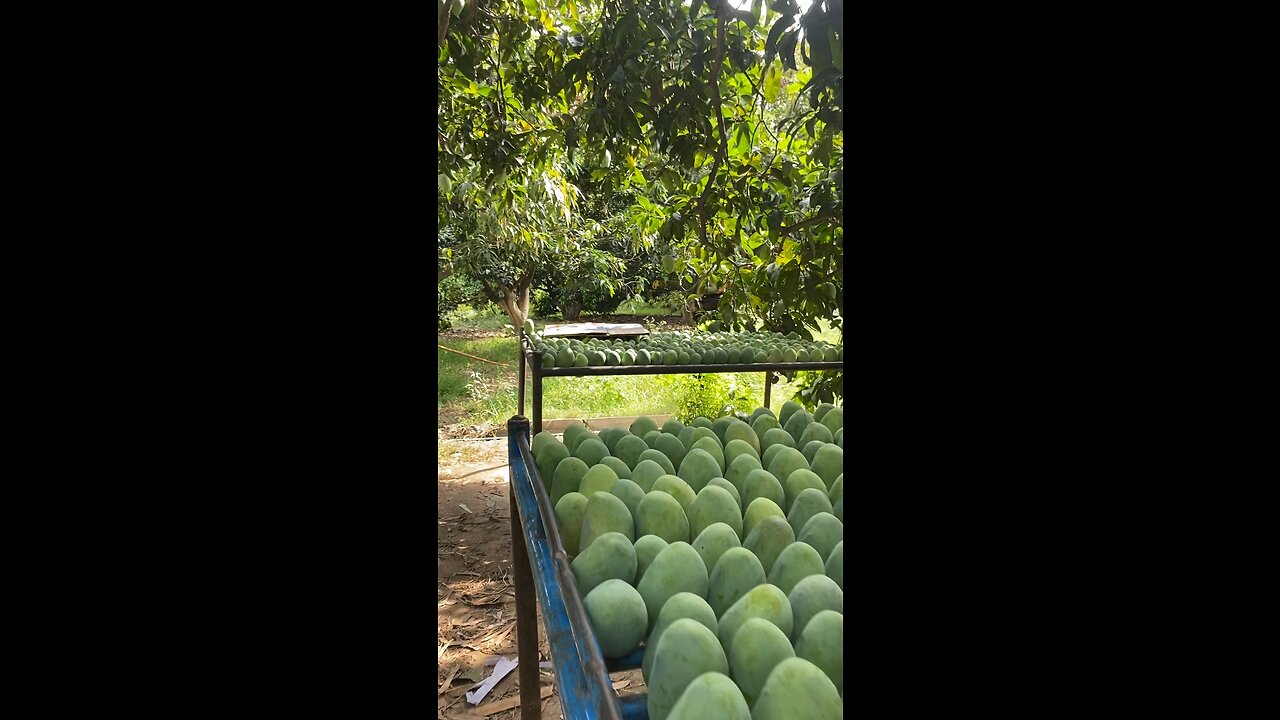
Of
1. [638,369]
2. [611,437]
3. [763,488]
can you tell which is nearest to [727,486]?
[763,488]

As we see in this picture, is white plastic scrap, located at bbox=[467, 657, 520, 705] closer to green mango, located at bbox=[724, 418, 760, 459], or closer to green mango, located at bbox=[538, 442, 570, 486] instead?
green mango, located at bbox=[538, 442, 570, 486]

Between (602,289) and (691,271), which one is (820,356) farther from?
(602,289)

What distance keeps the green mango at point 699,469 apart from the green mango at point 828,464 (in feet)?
0.68

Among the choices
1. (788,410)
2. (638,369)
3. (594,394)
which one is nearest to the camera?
(788,410)

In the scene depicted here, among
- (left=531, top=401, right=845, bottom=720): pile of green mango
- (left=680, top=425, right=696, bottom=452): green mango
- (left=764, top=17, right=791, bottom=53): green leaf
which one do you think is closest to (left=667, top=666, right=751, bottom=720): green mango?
(left=531, top=401, right=845, bottom=720): pile of green mango

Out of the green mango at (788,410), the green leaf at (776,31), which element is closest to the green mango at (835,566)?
the green mango at (788,410)

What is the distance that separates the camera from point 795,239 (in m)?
3.45

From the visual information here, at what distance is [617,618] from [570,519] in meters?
0.36

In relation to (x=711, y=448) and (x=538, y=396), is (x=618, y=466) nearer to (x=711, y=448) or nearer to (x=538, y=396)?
(x=711, y=448)

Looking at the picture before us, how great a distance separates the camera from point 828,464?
4.67 ft

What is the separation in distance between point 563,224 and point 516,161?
4.60 m

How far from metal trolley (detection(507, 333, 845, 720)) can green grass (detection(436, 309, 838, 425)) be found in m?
4.08

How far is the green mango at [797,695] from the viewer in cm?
71

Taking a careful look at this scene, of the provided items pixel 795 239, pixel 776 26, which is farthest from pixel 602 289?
pixel 776 26
